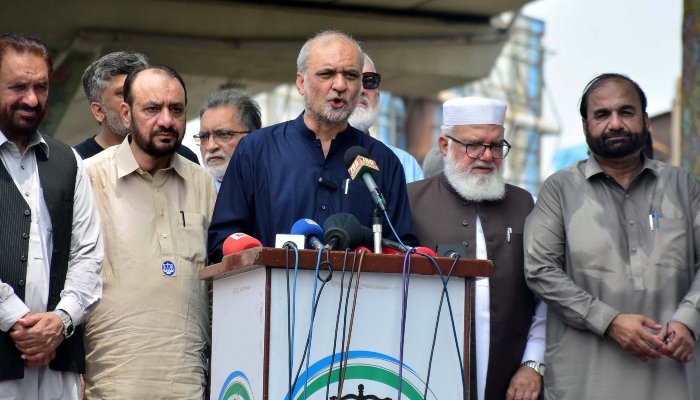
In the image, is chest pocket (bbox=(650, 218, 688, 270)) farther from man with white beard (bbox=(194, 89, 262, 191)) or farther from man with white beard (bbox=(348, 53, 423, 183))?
man with white beard (bbox=(194, 89, 262, 191))

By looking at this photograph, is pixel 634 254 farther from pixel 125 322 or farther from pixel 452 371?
pixel 125 322

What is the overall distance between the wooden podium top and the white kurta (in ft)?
1.69

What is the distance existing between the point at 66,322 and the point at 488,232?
6.10 ft

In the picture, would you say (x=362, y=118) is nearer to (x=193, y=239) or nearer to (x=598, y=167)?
(x=598, y=167)

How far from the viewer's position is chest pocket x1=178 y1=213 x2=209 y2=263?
3812 mm

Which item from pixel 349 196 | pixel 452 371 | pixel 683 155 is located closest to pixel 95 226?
pixel 349 196

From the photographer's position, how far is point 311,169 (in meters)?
3.79

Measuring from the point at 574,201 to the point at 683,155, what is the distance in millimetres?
3535

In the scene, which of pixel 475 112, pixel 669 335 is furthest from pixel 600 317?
pixel 475 112

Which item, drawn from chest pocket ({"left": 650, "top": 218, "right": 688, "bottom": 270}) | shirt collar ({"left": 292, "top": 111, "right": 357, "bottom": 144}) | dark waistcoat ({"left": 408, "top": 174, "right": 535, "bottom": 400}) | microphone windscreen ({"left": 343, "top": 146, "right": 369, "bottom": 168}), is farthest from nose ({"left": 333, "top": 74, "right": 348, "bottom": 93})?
chest pocket ({"left": 650, "top": 218, "right": 688, "bottom": 270})

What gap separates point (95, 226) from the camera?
3.58 meters

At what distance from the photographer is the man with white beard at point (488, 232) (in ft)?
13.7

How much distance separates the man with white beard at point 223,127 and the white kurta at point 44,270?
1.56m

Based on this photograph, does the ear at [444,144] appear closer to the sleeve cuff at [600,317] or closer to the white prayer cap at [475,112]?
the white prayer cap at [475,112]
